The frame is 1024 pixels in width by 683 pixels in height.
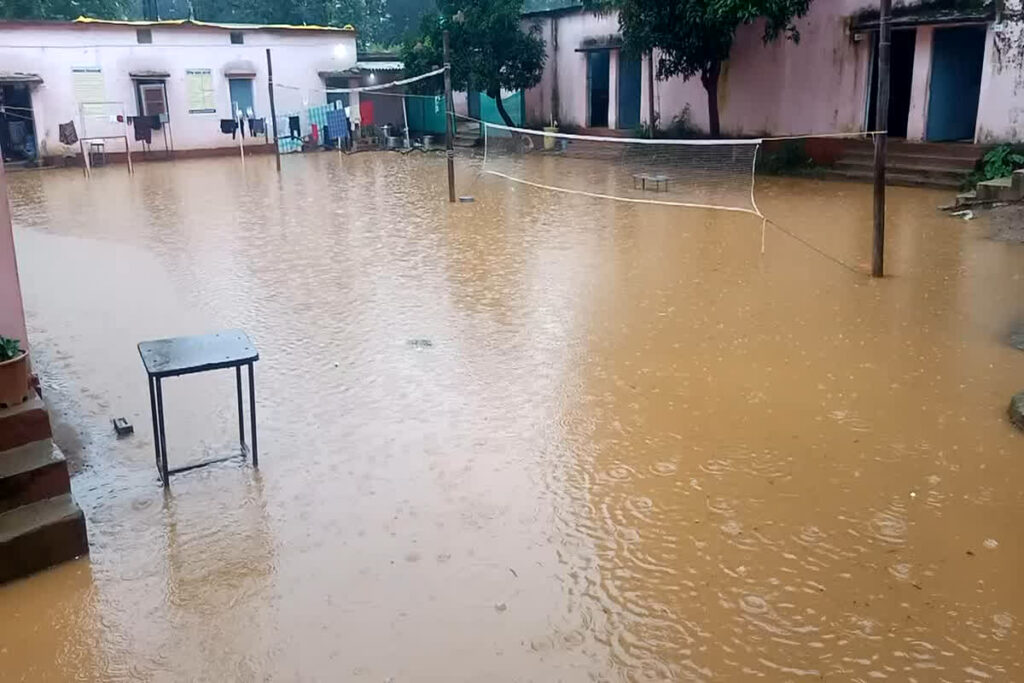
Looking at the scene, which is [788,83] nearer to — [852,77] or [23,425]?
[852,77]

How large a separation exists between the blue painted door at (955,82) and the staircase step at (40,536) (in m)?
14.7

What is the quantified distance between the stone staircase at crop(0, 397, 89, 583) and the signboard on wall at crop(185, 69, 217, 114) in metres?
20.6

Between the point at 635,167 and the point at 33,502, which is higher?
the point at 635,167

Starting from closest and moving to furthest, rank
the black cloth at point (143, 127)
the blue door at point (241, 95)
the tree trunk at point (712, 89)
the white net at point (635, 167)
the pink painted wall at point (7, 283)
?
the pink painted wall at point (7, 283)
the white net at point (635, 167)
the tree trunk at point (712, 89)
the black cloth at point (143, 127)
the blue door at point (241, 95)

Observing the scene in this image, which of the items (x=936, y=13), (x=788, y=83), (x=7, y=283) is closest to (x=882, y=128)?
(x=7, y=283)

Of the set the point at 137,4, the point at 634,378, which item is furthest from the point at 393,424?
the point at 137,4

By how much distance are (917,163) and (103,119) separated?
18170 millimetres

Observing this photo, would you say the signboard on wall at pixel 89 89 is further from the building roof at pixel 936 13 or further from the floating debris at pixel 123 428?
the floating debris at pixel 123 428

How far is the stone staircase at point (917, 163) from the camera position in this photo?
13312mm

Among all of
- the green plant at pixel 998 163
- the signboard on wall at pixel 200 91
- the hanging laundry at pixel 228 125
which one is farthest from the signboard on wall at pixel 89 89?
the green plant at pixel 998 163

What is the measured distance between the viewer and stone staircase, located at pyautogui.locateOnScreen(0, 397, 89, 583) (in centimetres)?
353

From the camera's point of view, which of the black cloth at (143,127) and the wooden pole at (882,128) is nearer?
the wooden pole at (882,128)

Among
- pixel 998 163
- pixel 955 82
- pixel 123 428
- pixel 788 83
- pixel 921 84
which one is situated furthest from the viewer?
pixel 788 83

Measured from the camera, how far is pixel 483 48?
20.8 m
